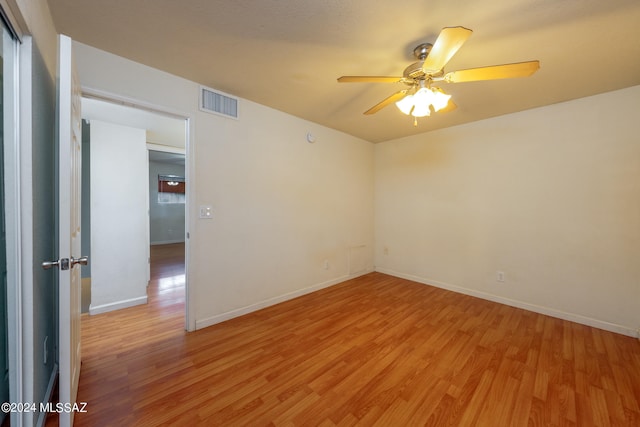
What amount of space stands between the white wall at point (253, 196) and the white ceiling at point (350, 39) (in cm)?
22

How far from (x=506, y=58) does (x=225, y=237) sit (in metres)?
2.91

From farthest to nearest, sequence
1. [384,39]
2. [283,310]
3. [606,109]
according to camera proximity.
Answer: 1. [283,310]
2. [606,109]
3. [384,39]

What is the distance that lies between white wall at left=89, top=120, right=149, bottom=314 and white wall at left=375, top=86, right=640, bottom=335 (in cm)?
380

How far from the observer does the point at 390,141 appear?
4.09 m

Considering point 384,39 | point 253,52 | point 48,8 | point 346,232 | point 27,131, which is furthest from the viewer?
point 346,232

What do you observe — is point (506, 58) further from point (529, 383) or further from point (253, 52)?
point (529, 383)

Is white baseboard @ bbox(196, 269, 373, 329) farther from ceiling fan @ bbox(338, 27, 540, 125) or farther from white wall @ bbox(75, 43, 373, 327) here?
ceiling fan @ bbox(338, 27, 540, 125)

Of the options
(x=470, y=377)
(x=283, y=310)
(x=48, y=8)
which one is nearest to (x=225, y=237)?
(x=283, y=310)

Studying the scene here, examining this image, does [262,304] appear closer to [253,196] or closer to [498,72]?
[253,196]

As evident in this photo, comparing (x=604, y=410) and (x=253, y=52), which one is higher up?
(x=253, y=52)

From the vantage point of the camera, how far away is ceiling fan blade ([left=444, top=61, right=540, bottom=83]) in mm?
1330

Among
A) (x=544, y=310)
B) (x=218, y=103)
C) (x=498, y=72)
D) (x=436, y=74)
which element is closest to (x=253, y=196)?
(x=218, y=103)

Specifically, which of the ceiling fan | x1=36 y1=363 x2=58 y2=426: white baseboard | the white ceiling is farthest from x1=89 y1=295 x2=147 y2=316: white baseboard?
the ceiling fan

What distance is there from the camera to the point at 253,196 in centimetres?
268
